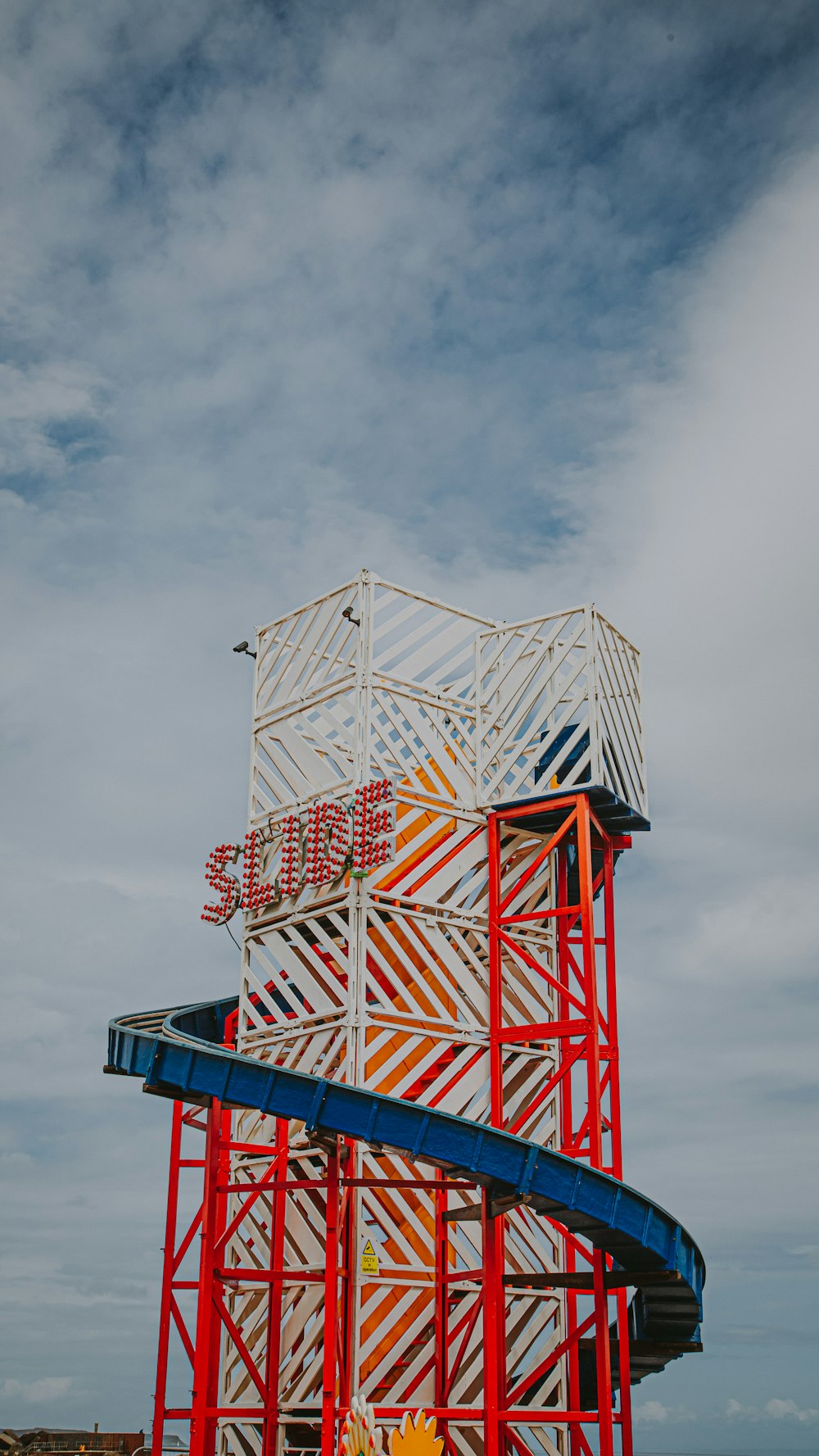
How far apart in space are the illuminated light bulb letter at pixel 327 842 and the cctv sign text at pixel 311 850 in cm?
2

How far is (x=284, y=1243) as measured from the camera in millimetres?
31562

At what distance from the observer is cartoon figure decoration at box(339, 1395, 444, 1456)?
39.9 ft

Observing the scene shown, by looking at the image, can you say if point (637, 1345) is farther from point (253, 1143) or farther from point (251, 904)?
point (251, 904)

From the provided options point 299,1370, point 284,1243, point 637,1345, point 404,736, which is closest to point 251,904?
point 404,736

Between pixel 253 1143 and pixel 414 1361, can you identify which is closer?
pixel 414 1361

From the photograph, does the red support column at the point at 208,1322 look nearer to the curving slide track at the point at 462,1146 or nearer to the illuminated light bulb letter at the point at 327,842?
the curving slide track at the point at 462,1146

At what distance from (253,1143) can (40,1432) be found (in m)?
27.8

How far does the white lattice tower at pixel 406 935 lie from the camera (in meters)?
30.9

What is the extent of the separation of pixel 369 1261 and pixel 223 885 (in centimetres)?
940

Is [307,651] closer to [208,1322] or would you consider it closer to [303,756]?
[303,756]

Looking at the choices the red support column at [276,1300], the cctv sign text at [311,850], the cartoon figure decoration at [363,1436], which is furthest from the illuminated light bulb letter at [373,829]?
the cartoon figure decoration at [363,1436]

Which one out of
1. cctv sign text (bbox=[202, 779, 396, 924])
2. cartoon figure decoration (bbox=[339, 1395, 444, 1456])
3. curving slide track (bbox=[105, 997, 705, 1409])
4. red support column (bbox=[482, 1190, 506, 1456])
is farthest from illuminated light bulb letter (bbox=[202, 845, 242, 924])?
cartoon figure decoration (bbox=[339, 1395, 444, 1456])

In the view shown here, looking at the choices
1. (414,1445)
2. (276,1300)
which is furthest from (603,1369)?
(414,1445)

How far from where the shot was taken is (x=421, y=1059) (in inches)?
1266
